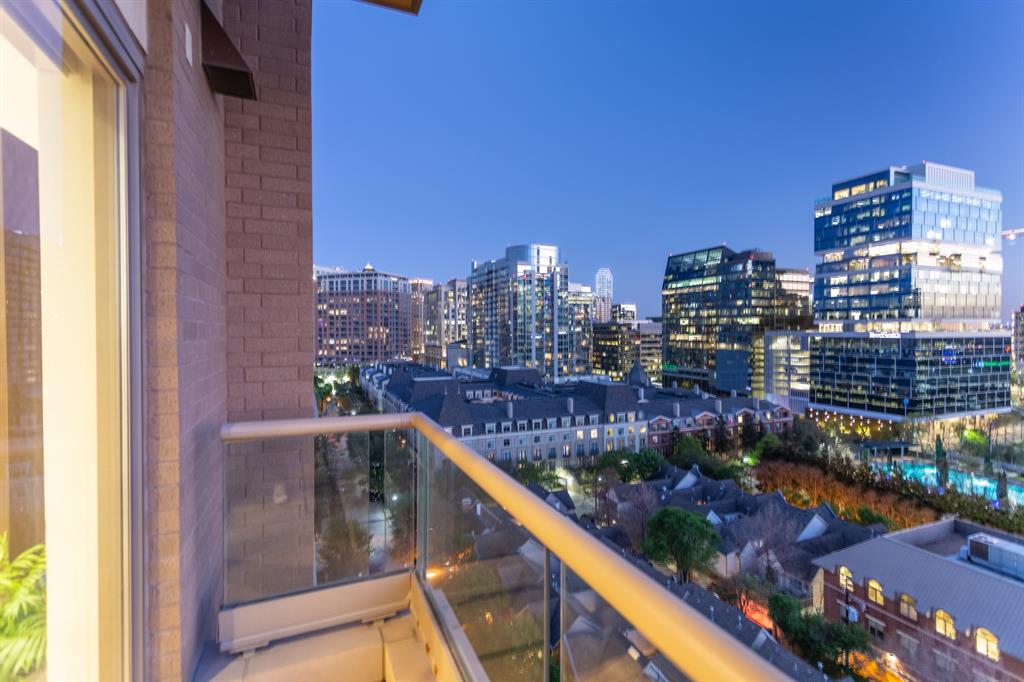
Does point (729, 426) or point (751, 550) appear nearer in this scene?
point (751, 550)

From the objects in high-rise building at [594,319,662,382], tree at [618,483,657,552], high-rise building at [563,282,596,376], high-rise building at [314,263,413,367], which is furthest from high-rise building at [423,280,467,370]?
tree at [618,483,657,552]

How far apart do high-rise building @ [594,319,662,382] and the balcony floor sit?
301ft

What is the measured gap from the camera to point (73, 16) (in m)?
1.14

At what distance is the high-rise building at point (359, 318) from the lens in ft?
248

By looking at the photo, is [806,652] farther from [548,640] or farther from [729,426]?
[729,426]

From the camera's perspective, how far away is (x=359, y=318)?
77.8 metres

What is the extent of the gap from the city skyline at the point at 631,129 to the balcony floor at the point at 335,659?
73.7 meters

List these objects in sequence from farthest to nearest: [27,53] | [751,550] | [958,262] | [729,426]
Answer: [958,262] → [729,426] → [751,550] → [27,53]

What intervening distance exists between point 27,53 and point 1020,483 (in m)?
43.0

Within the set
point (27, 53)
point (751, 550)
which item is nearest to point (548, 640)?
point (27, 53)

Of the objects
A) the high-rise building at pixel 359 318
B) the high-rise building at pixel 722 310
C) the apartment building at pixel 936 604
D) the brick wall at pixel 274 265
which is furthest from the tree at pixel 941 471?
the high-rise building at pixel 359 318

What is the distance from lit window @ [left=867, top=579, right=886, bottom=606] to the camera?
13578 mm

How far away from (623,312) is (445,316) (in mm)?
65384

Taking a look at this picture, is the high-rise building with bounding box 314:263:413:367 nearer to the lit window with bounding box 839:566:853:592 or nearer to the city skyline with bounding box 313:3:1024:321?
the city skyline with bounding box 313:3:1024:321
